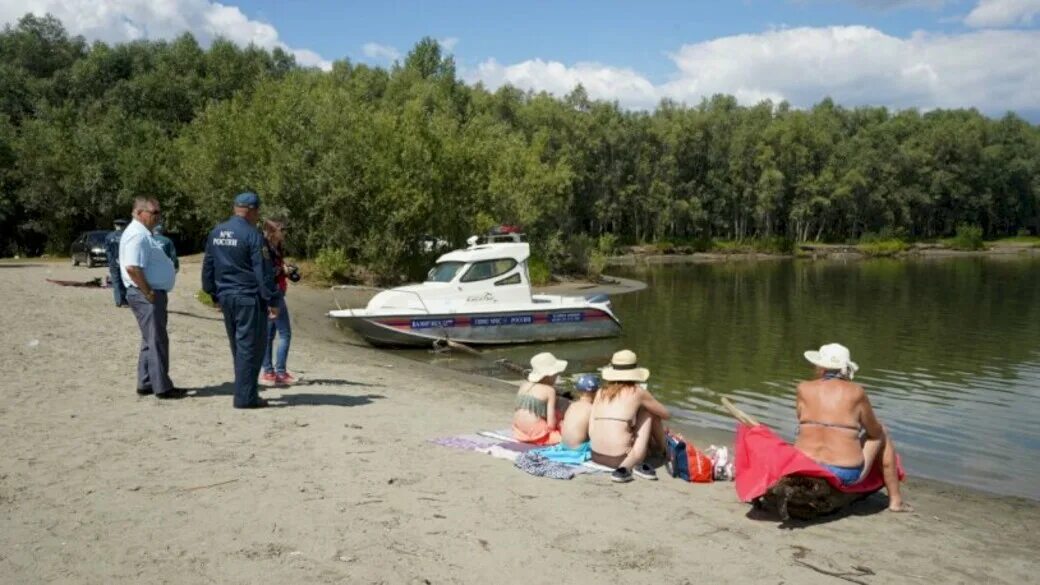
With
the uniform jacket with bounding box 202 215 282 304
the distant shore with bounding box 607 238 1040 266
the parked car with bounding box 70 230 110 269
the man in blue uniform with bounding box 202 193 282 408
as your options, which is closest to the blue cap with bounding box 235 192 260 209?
the man in blue uniform with bounding box 202 193 282 408

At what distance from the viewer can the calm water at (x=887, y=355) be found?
1316cm

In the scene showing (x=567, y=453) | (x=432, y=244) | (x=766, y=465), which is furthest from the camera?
(x=432, y=244)

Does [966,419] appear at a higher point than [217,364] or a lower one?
lower

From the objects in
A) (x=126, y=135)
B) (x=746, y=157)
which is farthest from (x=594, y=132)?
(x=126, y=135)

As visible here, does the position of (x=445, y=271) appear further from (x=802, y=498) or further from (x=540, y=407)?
(x=802, y=498)

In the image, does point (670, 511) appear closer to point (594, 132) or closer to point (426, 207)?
point (426, 207)

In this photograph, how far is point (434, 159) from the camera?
4031 cm

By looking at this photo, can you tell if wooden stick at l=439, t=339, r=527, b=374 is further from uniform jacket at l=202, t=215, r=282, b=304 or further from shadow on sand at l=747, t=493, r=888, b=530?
shadow on sand at l=747, t=493, r=888, b=530

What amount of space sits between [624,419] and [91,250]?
124 feet

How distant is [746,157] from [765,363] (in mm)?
76579

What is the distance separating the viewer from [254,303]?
31.5 ft

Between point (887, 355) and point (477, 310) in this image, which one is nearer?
point (887, 355)

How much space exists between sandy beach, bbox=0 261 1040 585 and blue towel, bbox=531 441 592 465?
15.3 inches

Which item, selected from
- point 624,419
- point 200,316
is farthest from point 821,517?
point 200,316
